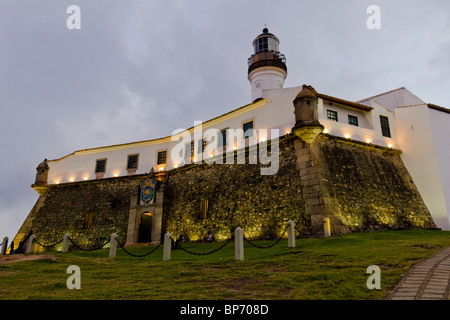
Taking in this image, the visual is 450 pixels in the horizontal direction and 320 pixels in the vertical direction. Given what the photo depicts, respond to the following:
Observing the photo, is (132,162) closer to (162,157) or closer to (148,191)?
(162,157)

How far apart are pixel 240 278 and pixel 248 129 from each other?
14.7 meters

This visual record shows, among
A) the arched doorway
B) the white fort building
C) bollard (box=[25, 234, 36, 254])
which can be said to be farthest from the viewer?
the arched doorway

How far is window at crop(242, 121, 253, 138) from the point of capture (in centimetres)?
2141

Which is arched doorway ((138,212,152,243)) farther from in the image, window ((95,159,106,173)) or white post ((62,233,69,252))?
white post ((62,233,69,252))

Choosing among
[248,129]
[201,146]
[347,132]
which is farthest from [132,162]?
[347,132]

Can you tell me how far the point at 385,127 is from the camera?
70.8 feet

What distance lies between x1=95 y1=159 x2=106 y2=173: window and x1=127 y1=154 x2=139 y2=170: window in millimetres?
2486

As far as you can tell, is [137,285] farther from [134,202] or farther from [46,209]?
[46,209]

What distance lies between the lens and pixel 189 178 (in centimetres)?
2409

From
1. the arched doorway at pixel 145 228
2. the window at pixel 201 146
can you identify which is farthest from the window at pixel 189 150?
the arched doorway at pixel 145 228

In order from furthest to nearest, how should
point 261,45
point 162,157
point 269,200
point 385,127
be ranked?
1. point 261,45
2. point 162,157
3. point 385,127
4. point 269,200

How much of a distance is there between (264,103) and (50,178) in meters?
21.0

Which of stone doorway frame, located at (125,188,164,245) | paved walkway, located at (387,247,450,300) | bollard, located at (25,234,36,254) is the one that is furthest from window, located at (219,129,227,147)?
paved walkway, located at (387,247,450,300)

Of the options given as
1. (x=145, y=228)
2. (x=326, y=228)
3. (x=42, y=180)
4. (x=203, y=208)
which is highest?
(x=42, y=180)
